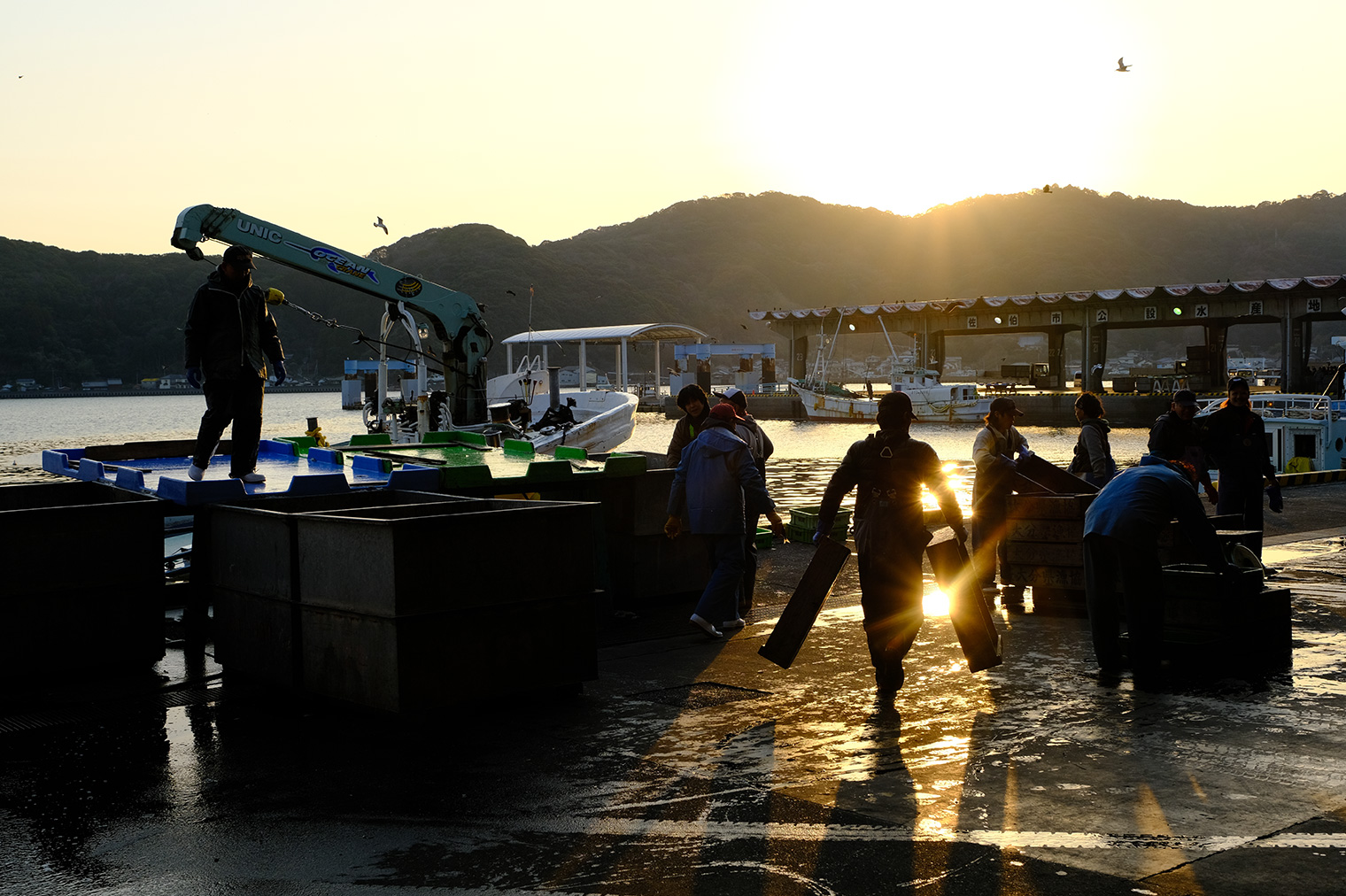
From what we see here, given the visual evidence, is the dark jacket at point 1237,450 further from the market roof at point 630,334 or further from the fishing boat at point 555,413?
the market roof at point 630,334

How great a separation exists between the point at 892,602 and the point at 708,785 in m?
2.19

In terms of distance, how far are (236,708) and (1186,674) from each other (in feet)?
18.7

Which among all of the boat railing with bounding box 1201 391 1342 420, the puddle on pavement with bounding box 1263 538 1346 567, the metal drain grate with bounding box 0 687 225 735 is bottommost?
the puddle on pavement with bounding box 1263 538 1346 567

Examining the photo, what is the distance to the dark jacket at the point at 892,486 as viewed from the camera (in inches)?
286

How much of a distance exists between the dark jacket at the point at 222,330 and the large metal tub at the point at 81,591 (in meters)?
1.98

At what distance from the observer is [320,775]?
5742mm

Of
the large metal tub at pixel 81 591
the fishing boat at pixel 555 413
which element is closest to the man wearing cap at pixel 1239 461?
the large metal tub at pixel 81 591

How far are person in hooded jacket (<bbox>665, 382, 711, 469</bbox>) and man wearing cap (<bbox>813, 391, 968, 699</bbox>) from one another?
7.16ft

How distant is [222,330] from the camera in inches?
372

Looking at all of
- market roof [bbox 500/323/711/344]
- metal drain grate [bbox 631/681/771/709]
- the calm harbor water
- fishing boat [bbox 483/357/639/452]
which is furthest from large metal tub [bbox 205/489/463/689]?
market roof [bbox 500/323/711/344]

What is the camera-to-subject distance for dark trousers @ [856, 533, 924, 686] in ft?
23.6

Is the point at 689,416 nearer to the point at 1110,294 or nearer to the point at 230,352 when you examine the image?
the point at 230,352

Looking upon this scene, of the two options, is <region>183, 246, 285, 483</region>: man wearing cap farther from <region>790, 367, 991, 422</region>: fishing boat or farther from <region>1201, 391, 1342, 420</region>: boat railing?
<region>790, 367, 991, 422</region>: fishing boat

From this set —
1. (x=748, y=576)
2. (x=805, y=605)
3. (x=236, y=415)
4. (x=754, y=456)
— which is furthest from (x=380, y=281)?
(x=805, y=605)
